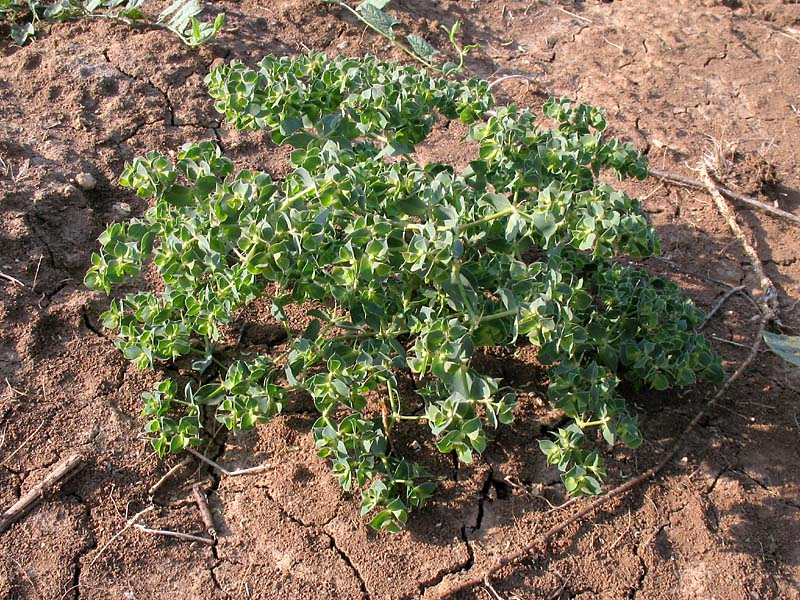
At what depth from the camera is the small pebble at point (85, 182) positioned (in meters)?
3.39

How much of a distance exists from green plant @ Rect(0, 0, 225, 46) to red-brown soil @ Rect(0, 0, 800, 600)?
0.09m

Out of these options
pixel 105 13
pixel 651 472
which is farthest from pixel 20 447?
pixel 105 13

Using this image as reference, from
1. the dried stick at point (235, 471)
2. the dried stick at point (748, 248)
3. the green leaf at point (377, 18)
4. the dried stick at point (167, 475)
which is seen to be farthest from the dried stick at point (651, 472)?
the green leaf at point (377, 18)


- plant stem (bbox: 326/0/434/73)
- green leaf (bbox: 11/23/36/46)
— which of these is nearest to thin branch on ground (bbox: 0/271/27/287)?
green leaf (bbox: 11/23/36/46)

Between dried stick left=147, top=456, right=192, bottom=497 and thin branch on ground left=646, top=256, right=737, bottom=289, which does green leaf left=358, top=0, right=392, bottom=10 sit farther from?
dried stick left=147, top=456, right=192, bottom=497

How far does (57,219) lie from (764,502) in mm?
2842

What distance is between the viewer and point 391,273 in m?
2.58

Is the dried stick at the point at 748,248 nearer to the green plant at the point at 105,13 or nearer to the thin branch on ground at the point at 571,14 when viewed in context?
the thin branch on ground at the point at 571,14

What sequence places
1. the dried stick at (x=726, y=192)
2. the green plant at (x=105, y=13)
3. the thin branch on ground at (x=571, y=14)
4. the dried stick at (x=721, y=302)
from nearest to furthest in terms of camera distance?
the dried stick at (x=721, y=302) < the dried stick at (x=726, y=192) < the green plant at (x=105, y=13) < the thin branch on ground at (x=571, y=14)

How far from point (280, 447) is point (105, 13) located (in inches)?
108

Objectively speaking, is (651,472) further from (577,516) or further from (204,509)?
(204,509)

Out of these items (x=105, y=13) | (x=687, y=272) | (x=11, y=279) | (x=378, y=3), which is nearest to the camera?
(x=11, y=279)

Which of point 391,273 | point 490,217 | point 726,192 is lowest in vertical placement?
point 726,192

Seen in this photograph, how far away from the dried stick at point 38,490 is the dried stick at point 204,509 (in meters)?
0.38
